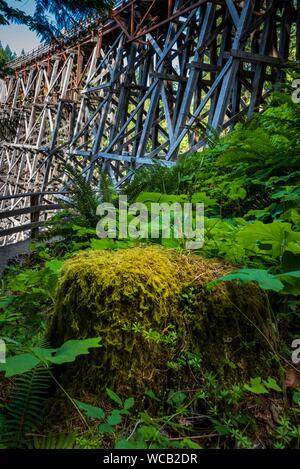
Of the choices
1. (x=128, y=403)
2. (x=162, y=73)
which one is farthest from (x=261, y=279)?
(x=162, y=73)

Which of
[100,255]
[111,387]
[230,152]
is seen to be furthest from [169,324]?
[230,152]

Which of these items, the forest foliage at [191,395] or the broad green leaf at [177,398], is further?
the broad green leaf at [177,398]

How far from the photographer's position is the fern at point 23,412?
1089mm

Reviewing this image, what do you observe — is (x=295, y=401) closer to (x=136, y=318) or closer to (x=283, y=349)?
(x=283, y=349)

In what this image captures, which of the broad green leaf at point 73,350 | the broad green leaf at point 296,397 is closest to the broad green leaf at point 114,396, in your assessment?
the broad green leaf at point 73,350

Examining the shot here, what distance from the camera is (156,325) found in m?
1.34

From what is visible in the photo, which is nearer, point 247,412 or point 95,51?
point 247,412

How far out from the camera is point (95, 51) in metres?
11.7

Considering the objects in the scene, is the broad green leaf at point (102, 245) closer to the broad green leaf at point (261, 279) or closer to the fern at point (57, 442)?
the broad green leaf at point (261, 279)

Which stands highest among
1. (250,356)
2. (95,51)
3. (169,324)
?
(95,51)

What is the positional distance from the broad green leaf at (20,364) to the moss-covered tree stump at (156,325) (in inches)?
8.4

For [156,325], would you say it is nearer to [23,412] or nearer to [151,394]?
[151,394]

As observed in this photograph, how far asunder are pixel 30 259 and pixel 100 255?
11.0 ft

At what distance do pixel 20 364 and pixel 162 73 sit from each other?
7475mm
